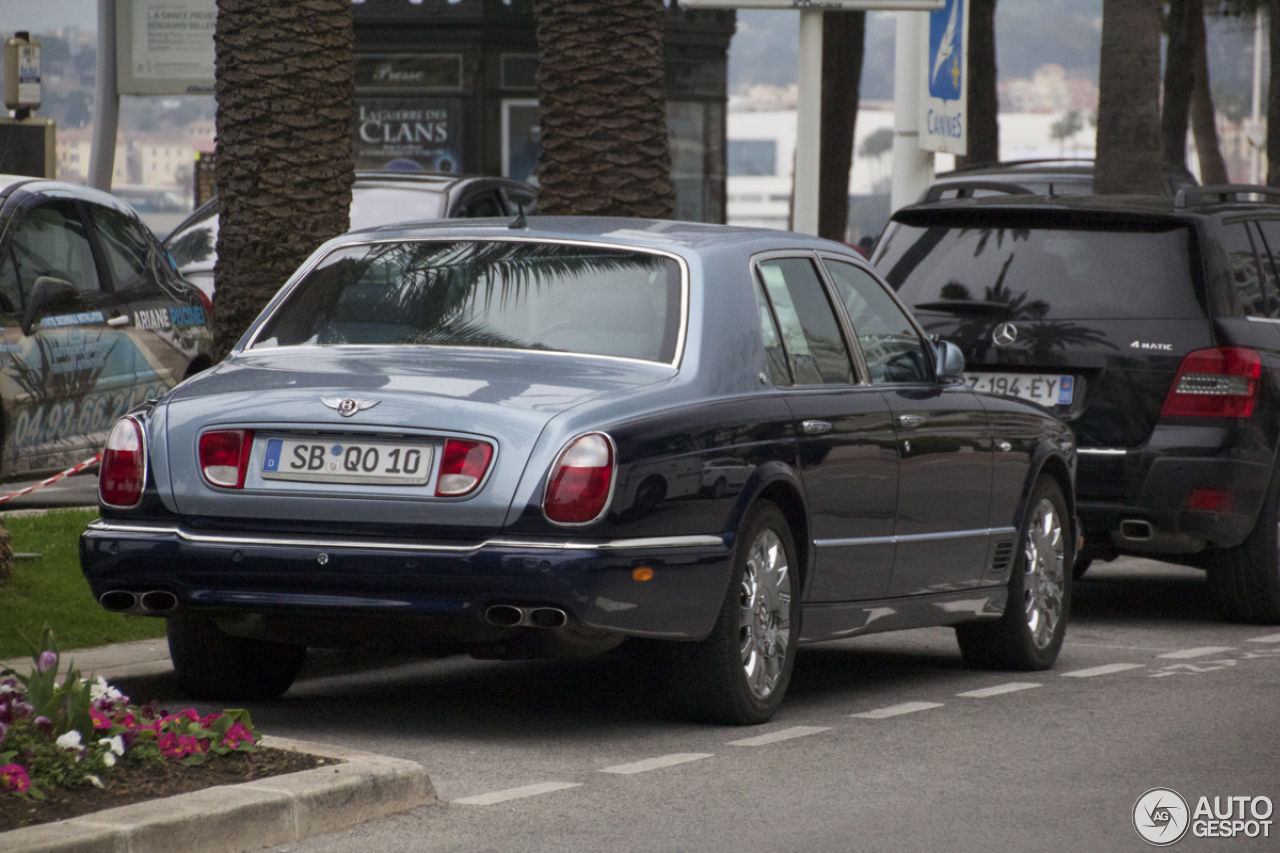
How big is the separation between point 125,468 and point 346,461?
74 centimetres

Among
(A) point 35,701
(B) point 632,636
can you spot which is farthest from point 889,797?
(A) point 35,701

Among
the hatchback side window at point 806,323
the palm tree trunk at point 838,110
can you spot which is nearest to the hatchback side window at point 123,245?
the hatchback side window at point 806,323

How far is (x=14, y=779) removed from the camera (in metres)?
5.45

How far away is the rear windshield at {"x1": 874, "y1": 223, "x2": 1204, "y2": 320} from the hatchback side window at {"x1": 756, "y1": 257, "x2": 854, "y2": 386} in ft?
9.08

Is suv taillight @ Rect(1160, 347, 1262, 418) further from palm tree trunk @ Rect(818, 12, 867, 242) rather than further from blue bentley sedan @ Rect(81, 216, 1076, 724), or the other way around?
palm tree trunk @ Rect(818, 12, 867, 242)

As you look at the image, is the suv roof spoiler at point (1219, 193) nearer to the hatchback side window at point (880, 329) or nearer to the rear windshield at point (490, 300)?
the hatchback side window at point (880, 329)

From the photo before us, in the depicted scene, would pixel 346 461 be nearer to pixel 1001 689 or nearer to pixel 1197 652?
pixel 1001 689

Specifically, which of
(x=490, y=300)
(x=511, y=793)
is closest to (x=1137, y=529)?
(x=490, y=300)

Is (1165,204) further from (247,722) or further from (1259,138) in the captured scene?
(1259,138)

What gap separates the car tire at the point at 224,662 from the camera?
24.7 feet

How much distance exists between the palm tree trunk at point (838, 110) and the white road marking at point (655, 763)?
18626 mm

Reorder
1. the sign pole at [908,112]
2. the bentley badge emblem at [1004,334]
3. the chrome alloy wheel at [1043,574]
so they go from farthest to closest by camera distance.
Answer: the sign pole at [908,112], the bentley badge emblem at [1004,334], the chrome alloy wheel at [1043,574]

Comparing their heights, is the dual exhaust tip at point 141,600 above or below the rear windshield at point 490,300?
below

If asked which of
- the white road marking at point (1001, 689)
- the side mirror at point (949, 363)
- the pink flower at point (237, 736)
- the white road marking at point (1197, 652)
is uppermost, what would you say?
the side mirror at point (949, 363)
